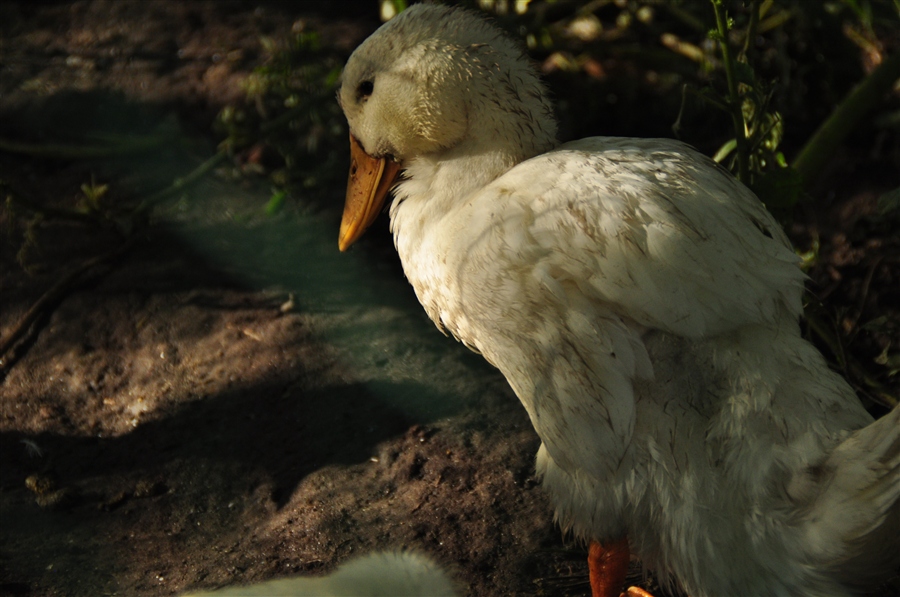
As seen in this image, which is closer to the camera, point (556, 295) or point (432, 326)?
point (556, 295)

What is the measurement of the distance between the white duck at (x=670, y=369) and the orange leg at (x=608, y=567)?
0.23 ft

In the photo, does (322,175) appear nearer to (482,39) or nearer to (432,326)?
(432,326)

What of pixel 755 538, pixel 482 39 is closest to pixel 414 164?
pixel 482 39

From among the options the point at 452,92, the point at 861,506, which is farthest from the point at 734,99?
the point at 861,506

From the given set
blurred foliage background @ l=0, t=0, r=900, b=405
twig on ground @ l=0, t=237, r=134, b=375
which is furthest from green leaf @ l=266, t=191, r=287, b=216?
twig on ground @ l=0, t=237, r=134, b=375

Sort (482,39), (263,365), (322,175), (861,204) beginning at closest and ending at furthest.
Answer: (482,39) → (263,365) → (861,204) → (322,175)

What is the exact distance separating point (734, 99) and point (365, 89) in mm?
984

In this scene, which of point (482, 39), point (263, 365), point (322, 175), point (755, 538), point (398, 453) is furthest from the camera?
point (322, 175)

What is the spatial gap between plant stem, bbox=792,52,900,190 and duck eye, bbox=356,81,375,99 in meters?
1.56

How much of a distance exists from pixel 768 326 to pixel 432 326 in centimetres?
140

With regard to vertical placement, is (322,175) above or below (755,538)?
above

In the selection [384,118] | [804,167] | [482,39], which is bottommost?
[804,167]

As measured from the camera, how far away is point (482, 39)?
6.93 ft

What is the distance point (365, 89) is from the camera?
7.39ft
